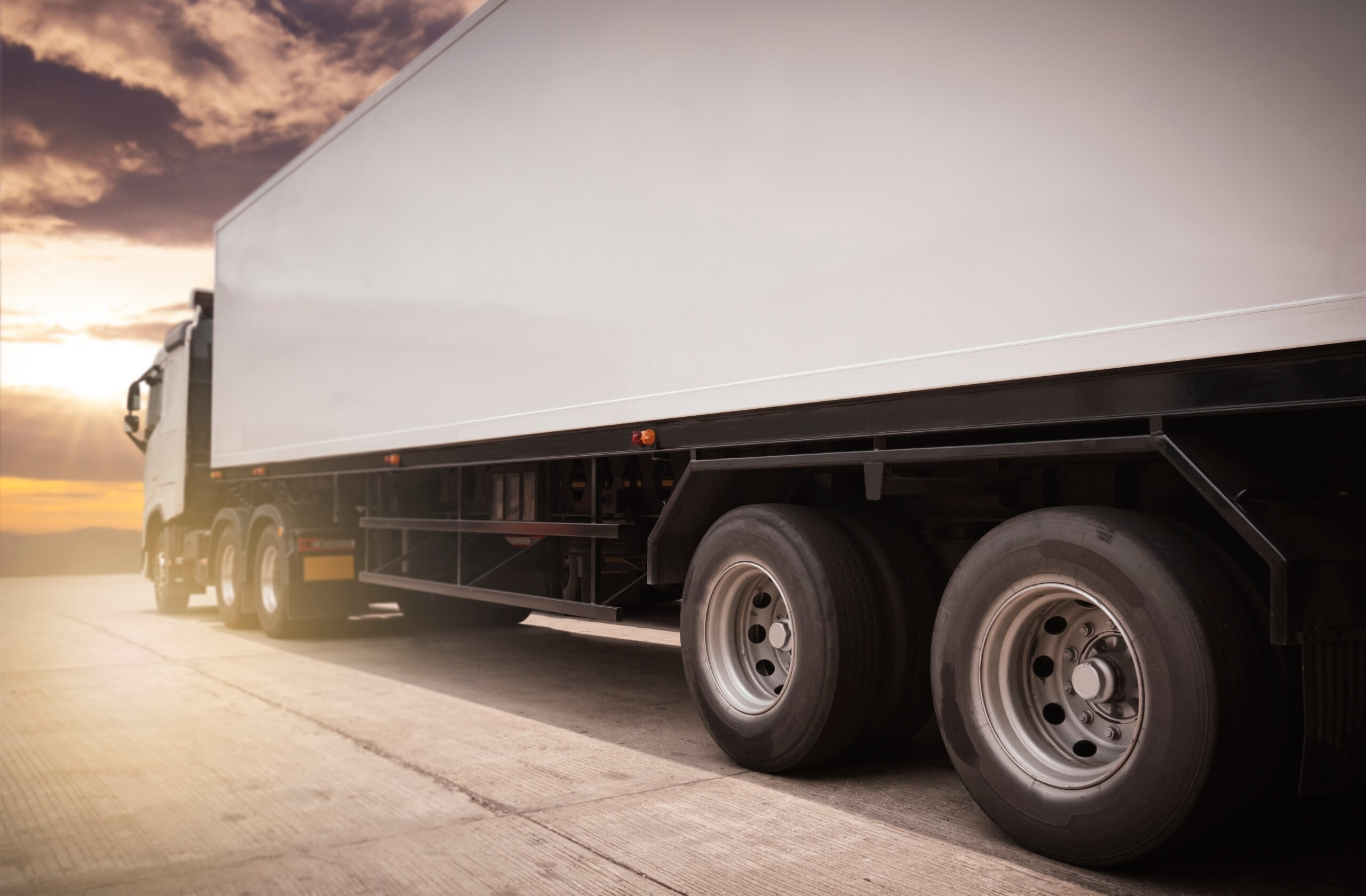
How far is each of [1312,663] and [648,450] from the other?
3.03m

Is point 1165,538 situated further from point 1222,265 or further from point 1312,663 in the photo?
point 1222,265

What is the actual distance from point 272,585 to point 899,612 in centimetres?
731

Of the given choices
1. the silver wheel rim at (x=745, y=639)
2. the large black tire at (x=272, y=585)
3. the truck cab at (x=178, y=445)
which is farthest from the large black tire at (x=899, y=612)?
the truck cab at (x=178, y=445)

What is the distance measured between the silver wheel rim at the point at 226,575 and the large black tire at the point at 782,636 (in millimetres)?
7373

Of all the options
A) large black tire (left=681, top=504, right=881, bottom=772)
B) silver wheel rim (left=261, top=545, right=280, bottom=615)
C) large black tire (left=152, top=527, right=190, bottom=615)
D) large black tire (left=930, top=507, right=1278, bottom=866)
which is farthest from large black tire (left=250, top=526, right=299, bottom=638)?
large black tire (left=930, top=507, right=1278, bottom=866)

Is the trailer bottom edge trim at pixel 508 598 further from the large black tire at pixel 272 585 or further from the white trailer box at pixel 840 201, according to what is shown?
the white trailer box at pixel 840 201

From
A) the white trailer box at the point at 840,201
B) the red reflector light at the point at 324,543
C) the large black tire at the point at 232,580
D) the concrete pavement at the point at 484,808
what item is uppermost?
the white trailer box at the point at 840,201

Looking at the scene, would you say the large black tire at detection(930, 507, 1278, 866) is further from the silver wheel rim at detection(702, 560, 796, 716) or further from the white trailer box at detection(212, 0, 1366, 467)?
the silver wheel rim at detection(702, 560, 796, 716)

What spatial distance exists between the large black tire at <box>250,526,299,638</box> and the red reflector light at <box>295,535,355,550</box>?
0.21 metres

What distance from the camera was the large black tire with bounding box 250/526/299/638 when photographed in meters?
9.28

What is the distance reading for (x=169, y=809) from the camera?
166 inches

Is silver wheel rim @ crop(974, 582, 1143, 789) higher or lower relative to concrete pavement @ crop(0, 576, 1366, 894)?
higher

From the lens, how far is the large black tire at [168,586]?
1259cm

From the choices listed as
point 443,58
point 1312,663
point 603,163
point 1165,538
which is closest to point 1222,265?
point 1165,538
